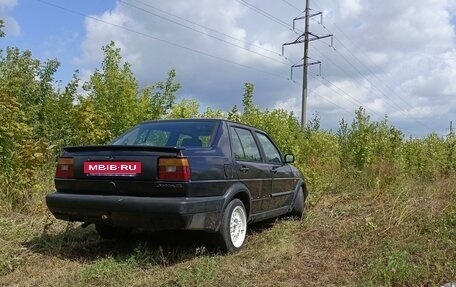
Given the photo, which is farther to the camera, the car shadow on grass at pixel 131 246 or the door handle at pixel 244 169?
the door handle at pixel 244 169

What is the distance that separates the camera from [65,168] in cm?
514

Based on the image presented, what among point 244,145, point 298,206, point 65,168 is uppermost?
point 244,145

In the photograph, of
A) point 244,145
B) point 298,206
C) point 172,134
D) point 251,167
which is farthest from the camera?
point 298,206

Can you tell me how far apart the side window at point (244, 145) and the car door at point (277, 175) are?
12.2 inches

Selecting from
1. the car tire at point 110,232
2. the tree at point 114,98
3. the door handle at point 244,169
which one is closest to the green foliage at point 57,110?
the tree at point 114,98

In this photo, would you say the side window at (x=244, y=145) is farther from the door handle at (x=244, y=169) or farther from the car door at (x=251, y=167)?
the door handle at (x=244, y=169)

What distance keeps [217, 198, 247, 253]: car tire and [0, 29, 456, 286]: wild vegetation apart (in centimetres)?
16

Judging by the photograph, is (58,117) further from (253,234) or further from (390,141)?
(390,141)

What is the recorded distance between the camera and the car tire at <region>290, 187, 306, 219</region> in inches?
296

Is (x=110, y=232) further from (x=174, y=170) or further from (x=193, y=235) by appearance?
(x=174, y=170)

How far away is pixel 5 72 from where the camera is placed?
402 inches

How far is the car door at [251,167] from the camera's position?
565 cm

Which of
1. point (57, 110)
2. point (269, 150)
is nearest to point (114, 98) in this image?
point (57, 110)

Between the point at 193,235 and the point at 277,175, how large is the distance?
61.6 inches
